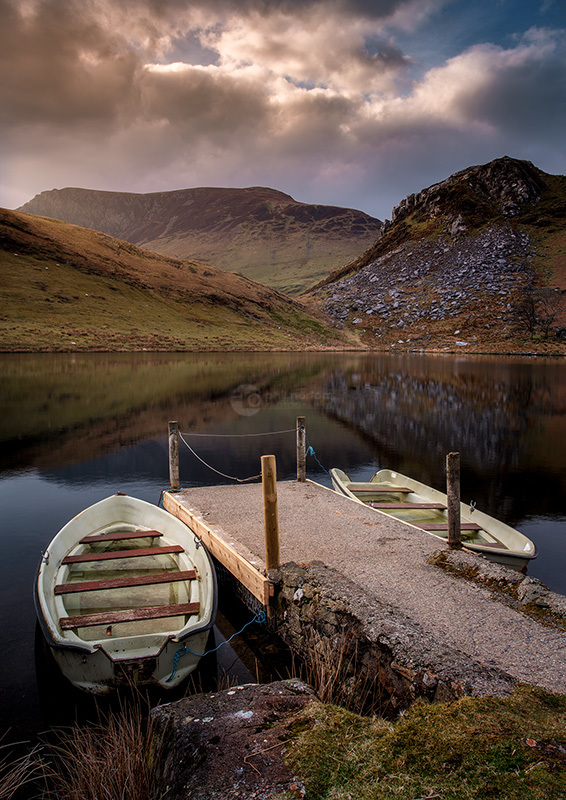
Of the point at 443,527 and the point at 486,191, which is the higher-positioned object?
the point at 486,191

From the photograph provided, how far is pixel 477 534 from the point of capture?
10898mm

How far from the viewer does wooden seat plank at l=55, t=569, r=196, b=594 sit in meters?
7.75

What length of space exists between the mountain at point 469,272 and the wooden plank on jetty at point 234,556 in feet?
297

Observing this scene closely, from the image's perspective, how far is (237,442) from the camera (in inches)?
1013

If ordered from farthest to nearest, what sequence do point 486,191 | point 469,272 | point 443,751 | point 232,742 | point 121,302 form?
point 486,191, point 469,272, point 121,302, point 232,742, point 443,751

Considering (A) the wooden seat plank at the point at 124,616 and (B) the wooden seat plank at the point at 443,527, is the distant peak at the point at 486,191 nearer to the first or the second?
(B) the wooden seat plank at the point at 443,527

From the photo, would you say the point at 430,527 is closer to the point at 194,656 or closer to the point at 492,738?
the point at 194,656

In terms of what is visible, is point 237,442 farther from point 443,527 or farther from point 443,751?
point 443,751

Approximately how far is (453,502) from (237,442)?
17.3 meters

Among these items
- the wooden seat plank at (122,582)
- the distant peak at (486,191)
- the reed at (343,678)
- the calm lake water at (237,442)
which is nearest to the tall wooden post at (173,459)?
the calm lake water at (237,442)

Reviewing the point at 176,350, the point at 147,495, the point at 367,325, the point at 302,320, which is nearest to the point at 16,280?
the point at 176,350

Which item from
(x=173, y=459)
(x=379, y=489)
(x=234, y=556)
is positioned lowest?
(x=379, y=489)

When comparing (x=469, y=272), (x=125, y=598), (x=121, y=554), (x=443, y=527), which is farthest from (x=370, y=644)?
(x=469, y=272)

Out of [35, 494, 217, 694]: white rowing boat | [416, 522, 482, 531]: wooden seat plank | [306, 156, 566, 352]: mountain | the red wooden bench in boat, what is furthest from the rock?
[306, 156, 566, 352]: mountain
